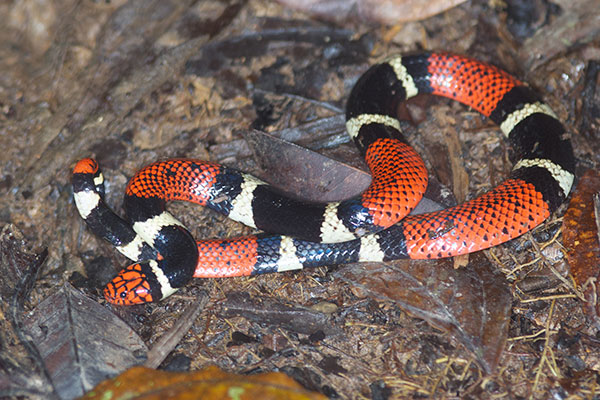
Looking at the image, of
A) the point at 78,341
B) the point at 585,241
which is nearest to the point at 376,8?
the point at 585,241

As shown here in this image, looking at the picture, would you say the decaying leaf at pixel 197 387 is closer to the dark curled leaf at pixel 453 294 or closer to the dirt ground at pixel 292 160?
the dirt ground at pixel 292 160

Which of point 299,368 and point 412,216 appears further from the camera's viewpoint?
point 412,216

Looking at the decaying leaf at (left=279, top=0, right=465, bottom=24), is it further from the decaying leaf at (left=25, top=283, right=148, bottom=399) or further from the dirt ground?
the decaying leaf at (left=25, top=283, right=148, bottom=399)

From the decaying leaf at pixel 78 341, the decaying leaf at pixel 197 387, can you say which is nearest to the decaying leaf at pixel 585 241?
the decaying leaf at pixel 197 387

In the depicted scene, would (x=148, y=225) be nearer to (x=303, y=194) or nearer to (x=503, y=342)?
(x=303, y=194)

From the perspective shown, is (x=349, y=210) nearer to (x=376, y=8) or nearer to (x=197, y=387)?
(x=197, y=387)

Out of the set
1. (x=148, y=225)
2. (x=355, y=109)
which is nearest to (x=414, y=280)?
(x=355, y=109)

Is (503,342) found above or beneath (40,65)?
beneath

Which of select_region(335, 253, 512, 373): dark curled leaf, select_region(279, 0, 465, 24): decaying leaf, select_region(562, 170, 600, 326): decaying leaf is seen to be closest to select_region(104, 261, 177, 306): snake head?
select_region(335, 253, 512, 373): dark curled leaf
